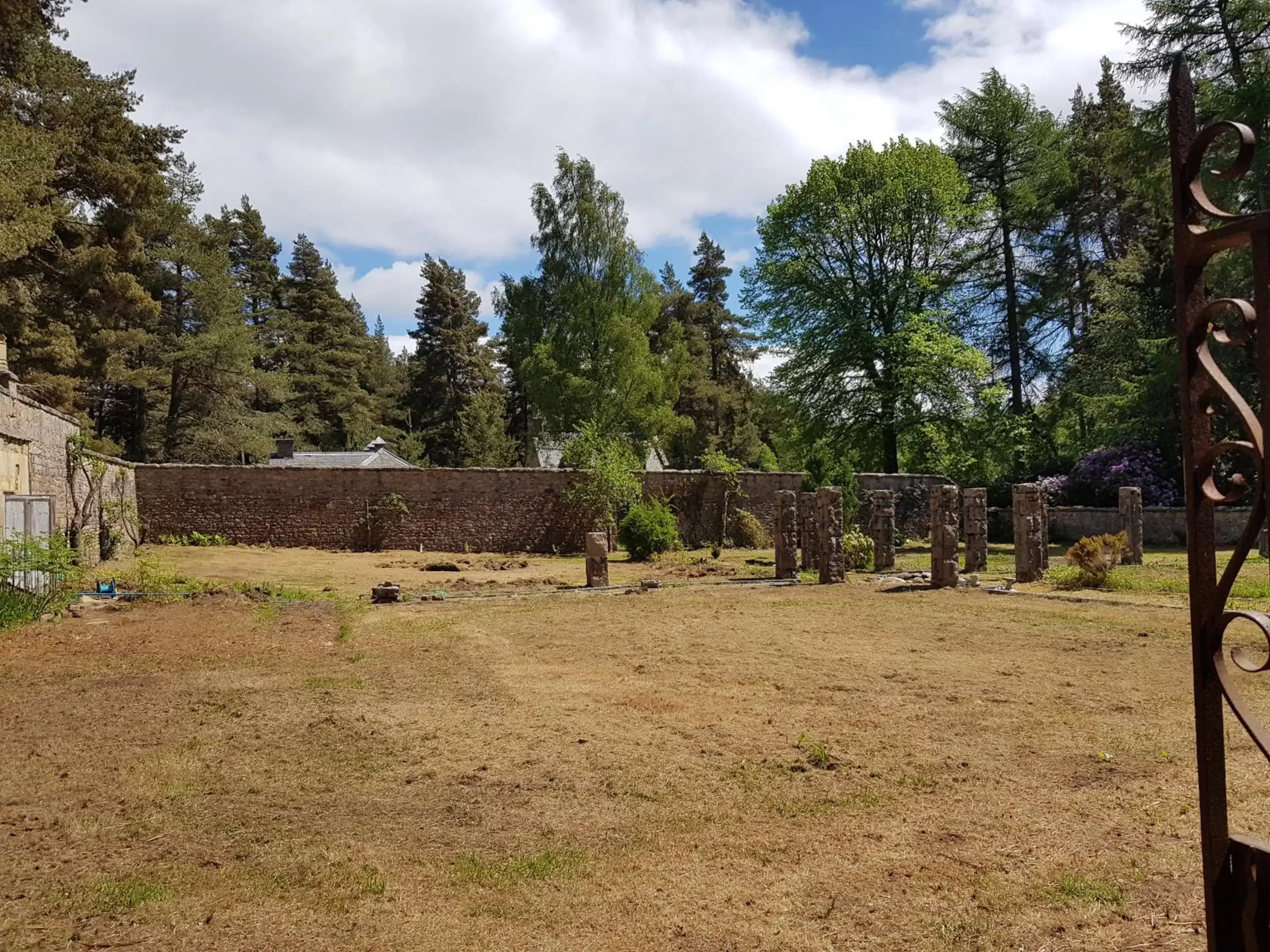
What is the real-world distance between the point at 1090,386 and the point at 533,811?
30.7 meters

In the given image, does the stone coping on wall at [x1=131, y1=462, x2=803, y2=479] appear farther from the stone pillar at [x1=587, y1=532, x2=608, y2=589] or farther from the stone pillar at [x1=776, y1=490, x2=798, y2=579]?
the stone pillar at [x1=587, y1=532, x2=608, y2=589]

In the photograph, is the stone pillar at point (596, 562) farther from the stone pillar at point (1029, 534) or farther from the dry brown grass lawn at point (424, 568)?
the stone pillar at point (1029, 534)

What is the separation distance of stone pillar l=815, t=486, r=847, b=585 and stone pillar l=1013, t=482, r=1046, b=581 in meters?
3.18

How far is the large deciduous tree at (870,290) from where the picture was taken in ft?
93.0

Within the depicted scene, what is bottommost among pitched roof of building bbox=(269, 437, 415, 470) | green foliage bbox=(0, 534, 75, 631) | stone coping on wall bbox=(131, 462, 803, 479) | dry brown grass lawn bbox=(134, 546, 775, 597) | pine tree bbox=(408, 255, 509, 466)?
dry brown grass lawn bbox=(134, 546, 775, 597)

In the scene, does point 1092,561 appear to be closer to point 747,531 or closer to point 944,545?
point 944,545

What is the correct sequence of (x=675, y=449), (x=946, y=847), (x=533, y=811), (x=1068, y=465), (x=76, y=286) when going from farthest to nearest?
1. (x=675, y=449)
2. (x=1068, y=465)
3. (x=76, y=286)
4. (x=533, y=811)
5. (x=946, y=847)

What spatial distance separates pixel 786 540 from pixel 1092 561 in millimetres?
5490

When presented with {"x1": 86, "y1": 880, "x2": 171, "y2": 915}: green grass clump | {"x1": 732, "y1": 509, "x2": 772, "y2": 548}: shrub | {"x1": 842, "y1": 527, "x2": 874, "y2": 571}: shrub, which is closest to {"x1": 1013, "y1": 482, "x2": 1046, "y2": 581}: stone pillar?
{"x1": 842, "y1": 527, "x2": 874, "y2": 571}: shrub

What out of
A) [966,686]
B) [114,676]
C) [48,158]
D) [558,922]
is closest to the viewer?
[558,922]

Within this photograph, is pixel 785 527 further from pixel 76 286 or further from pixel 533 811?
pixel 76 286

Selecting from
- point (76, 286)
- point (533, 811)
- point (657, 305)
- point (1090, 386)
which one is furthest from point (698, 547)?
point (533, 811)

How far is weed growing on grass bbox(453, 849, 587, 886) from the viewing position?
12.2 feet

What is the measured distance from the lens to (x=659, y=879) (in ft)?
12.2
